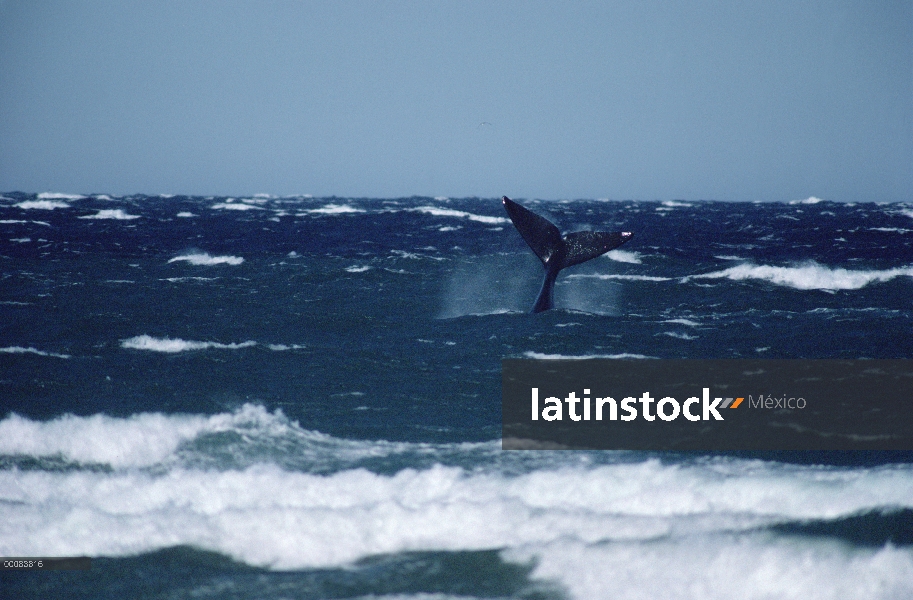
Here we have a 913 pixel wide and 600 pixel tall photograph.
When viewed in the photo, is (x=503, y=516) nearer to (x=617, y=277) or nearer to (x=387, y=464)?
(x=387, y=464)

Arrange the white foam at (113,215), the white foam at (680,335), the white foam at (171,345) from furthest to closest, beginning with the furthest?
the white foam at (113,215) < the white foam at (680,335) < the white foam at (171,345)

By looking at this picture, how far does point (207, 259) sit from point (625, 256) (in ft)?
59.3

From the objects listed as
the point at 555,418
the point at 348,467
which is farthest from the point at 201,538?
the point at 555,418

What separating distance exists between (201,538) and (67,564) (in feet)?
4.97

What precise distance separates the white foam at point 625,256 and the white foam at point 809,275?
417cm

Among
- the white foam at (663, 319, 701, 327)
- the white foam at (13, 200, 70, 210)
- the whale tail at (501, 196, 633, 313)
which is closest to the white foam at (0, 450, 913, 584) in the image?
the whale tail at (501, 196, 633, 313)

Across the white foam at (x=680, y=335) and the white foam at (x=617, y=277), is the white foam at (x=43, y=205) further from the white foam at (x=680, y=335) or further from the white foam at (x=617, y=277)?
the white foam at (x=680, y=335)

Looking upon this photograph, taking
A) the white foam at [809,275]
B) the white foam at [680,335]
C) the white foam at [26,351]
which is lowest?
the white foam at [680,335]

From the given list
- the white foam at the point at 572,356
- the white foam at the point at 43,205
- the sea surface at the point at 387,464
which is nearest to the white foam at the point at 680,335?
the sea surface at the point at 387,464

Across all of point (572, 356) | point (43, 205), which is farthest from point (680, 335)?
point (43, 205)

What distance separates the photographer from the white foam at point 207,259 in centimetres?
3266

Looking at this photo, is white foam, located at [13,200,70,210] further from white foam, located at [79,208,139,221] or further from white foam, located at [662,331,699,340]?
white foam, located at [662,331,699,340]

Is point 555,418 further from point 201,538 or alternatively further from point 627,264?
point 627,264

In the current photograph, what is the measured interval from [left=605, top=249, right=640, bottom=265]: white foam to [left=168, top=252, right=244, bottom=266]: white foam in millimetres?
16012
